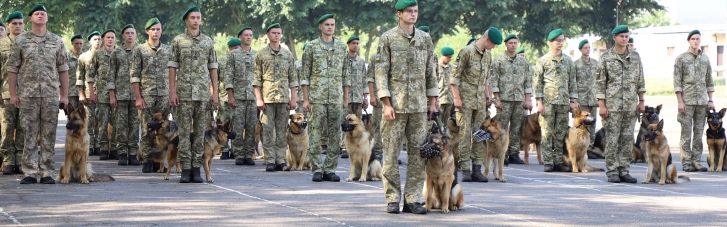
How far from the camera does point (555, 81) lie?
15422 millimetres

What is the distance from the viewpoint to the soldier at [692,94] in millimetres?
15328

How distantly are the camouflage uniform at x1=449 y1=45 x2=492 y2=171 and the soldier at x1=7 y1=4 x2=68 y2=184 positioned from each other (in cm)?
456

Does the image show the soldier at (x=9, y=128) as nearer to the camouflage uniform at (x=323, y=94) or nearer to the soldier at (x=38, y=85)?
the soldier at (x=38, y=85)

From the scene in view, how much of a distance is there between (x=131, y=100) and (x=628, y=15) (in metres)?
35.8

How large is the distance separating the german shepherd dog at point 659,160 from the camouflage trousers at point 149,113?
646cm

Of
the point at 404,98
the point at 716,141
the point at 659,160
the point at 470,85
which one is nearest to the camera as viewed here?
the point at 404,98

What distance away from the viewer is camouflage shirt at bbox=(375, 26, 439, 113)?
9.63m

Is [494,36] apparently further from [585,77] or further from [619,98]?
[585,77]

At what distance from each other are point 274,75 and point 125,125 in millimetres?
2681

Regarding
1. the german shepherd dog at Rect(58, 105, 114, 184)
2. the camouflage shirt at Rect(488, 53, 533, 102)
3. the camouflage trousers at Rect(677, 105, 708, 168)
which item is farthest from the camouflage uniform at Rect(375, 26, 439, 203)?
the camouflage trousers at Rect(677, 105, 708, 168)

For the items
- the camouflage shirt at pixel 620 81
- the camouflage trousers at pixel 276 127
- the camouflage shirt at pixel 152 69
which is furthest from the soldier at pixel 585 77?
the camouflage shirt at pixel 152 69

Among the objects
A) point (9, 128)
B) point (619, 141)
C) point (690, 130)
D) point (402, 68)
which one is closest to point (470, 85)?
point (619, 141)

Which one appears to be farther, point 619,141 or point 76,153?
point 619,141

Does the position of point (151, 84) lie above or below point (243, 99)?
above
